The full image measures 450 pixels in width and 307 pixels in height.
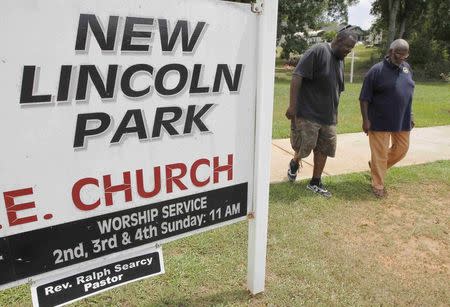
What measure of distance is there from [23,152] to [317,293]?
2152mm

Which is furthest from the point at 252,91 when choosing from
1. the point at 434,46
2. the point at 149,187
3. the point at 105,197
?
the point at 434,46

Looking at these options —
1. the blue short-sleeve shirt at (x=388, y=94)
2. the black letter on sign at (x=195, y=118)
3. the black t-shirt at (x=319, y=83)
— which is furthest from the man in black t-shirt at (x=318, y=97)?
the black letter on sign at (x=195, y=118)

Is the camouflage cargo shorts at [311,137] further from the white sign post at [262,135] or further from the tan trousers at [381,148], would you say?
the white sign post at [262,135]

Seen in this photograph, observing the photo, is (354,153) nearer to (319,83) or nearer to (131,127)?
(319,83)

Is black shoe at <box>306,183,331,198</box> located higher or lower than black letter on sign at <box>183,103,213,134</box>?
lower

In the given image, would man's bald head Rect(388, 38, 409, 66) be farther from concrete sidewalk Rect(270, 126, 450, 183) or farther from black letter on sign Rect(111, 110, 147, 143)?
black letter on sign Rect(111, 110, 147, 143)

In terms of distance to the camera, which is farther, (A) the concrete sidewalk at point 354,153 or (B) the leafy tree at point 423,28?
(B) the leafy tree at point 423,28

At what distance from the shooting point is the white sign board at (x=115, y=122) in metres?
1.71

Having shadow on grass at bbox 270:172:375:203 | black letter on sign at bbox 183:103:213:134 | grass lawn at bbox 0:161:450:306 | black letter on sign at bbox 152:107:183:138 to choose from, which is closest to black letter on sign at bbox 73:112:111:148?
black letter on sign at bbox 152:107:183:138

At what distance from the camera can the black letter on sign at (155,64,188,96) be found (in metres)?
1.99

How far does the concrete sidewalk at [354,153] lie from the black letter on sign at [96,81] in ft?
11.2

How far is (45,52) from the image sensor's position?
168 cm

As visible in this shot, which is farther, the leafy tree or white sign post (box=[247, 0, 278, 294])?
the leafy tree

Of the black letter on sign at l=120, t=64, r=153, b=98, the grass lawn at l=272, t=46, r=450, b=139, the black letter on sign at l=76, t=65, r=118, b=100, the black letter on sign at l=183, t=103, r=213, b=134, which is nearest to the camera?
the black letter on sign at l=76, t=65, r=118, b=100
